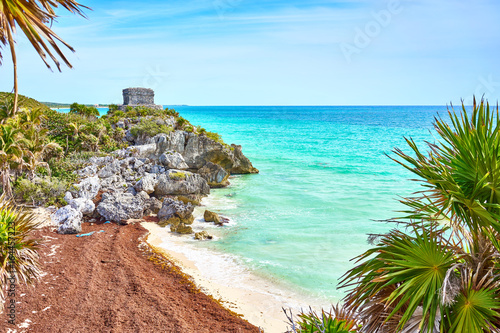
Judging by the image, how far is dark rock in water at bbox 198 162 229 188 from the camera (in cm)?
2420

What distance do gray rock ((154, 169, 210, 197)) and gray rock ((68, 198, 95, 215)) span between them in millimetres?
4451

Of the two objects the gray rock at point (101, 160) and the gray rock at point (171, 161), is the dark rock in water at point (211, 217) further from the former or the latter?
the gray rock at point (101, 160)

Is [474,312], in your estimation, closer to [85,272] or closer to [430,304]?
[430,304]

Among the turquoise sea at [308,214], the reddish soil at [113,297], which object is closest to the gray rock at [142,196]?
the turquoise sea at [308,214]

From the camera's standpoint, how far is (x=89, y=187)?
1741 cm

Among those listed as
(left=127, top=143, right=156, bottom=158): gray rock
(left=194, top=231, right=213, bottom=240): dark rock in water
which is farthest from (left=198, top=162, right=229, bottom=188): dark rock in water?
(left=194, top=231, right=213, bottom=240): dark rock in water

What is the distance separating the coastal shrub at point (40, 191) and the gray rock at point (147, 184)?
12.1 feet

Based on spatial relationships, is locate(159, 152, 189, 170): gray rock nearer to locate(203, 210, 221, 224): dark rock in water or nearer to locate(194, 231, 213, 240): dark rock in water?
locate(203, 210, 221, 224): dark rock in water

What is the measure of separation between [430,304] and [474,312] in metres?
0.38

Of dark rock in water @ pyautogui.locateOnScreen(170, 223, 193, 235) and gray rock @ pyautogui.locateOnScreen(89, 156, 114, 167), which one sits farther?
gray rock @ pyautogui.locateOnScreen(89, 156, 114, 167)

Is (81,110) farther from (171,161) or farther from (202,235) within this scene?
(202,235)

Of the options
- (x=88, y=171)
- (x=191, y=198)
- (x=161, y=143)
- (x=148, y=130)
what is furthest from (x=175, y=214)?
(x=148, y=130)

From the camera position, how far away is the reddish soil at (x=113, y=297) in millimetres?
7875

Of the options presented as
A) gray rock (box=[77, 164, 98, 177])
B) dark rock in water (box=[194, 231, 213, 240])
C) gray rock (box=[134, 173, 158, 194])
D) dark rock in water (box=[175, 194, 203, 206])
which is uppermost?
gray rock (box=[77, 164, 98, 177])
